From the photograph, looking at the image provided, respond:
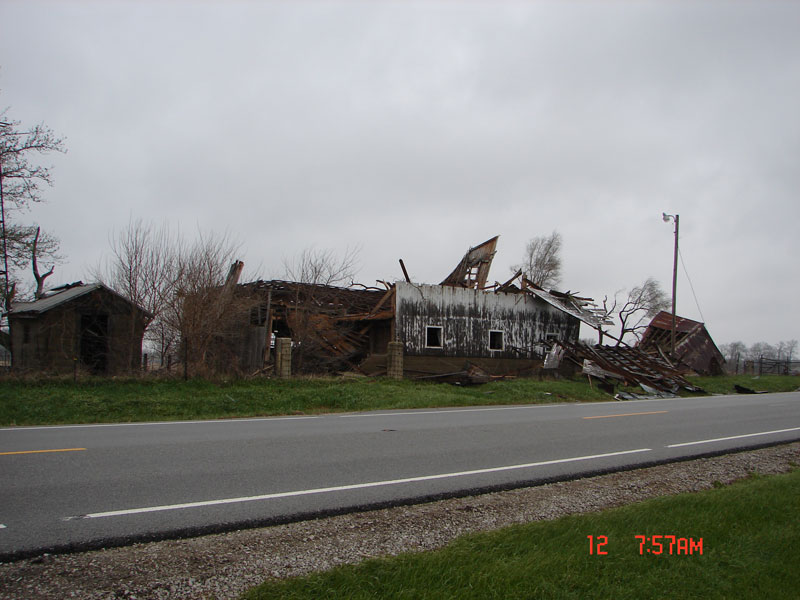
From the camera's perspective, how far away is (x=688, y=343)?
36781 millimetres

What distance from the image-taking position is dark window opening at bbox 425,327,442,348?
1014 inches

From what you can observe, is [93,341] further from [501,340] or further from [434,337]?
[501,340]

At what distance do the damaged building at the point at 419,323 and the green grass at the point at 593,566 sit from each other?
53.2ft

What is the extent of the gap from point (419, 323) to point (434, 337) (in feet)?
3.92

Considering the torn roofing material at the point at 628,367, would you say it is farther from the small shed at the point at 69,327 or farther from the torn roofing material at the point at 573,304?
the small shed at the point at 69,327

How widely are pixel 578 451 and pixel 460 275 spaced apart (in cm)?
2287

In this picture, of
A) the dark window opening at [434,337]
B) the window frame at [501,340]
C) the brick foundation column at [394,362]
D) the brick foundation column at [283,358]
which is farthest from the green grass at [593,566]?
the window frame at [501,340]

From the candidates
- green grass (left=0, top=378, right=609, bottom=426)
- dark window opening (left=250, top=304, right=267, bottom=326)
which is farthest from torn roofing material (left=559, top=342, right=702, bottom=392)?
dark window opening (left=250, top=304, right=267, bottom=326)

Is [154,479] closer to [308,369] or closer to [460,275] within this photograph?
[308,369]

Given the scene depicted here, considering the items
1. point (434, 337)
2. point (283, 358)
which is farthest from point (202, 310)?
point (434, 337)

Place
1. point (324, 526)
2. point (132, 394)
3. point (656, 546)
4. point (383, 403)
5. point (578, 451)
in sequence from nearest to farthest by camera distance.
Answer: point (656, 546), point (324, 526), point (578, 451), point (132, 394), point (383, 403)

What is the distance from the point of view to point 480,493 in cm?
623

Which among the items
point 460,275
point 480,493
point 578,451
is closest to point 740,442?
point 578,451

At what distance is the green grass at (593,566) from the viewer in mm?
3693
